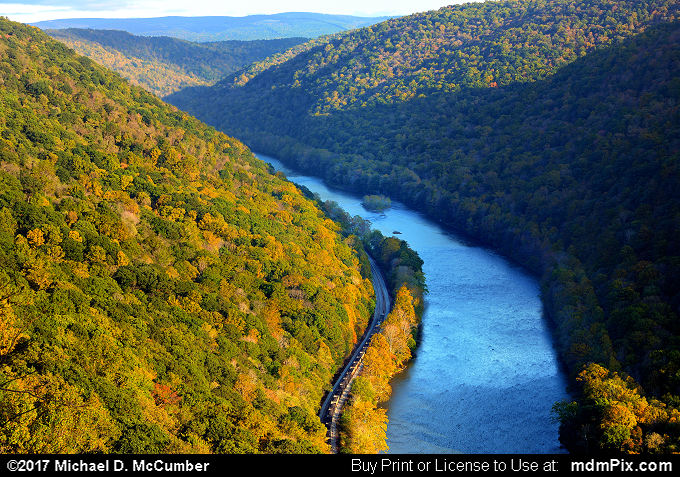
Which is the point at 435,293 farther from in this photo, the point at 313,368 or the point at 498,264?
the point at 313,368

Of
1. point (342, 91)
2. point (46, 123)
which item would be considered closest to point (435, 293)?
point (46, 123)

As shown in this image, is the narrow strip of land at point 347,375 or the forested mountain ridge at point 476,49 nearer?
the narrow strip of land at point 347,375

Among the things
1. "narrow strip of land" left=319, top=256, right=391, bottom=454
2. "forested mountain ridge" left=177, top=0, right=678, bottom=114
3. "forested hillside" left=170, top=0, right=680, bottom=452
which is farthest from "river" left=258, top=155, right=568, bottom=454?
"forested mountain ridge" left=177, top=0, right=678, bottom=114
